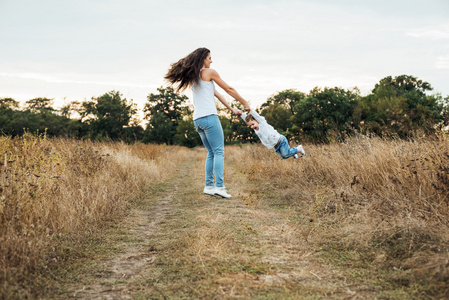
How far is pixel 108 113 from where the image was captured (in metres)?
62.7

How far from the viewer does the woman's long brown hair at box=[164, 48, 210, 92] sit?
5.45 m

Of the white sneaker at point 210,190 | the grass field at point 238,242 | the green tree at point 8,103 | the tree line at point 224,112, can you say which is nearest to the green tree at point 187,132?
the tree line at point 224,112

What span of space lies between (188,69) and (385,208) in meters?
3.71

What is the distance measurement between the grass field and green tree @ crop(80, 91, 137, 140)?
5649 centimetres

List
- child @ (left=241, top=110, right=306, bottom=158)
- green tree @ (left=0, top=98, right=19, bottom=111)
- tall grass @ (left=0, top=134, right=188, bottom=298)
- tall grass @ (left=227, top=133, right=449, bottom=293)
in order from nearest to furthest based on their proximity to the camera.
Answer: tall grass @ (left=0, top=134, right=188, bottom=298) < tall grass @ (left=227, top=133, right=449, bottom=293) < child @ (left=241, top=110, right=306, bottom=158) < green tree @ (left=0, top=98, right=19, bottom=111)

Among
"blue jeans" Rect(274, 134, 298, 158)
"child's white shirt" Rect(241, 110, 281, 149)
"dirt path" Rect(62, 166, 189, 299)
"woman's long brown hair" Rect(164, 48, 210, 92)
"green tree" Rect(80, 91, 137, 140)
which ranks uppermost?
"green tree" Rect(80, 91, 137, 140)

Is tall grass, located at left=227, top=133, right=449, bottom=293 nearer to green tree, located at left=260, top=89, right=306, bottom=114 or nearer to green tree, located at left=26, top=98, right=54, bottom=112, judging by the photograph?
green tree, located at left=260, top=89, right=306, bottom=114

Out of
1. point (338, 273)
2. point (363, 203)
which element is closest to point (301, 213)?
point (363, 203)

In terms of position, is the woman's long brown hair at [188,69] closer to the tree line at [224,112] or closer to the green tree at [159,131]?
the tree line at [224,112]

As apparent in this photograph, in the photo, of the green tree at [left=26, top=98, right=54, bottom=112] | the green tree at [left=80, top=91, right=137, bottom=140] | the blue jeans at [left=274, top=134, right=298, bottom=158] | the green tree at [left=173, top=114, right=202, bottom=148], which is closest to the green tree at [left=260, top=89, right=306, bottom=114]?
the green tree at [left=173, top=114, right=202, bottom=148]

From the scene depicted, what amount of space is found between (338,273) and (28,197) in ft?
9.77

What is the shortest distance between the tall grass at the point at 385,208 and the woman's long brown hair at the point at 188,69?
262 centimetres

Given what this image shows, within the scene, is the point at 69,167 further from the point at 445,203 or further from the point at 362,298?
the point at 445,203

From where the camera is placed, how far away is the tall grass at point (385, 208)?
104 inches
